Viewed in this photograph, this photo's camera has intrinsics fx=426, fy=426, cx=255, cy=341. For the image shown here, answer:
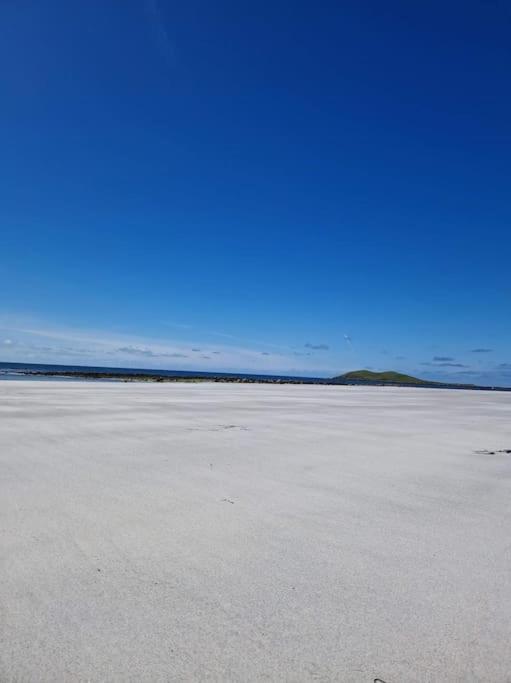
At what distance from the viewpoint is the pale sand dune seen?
2.01 m

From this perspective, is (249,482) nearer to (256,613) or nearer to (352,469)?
(352,469)

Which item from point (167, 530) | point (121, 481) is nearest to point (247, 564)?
point (167, 530)

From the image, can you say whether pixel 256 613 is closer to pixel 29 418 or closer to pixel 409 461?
pixel 409 461

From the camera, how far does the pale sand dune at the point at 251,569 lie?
6.61 ft

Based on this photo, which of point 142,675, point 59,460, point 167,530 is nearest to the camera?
point 142,675

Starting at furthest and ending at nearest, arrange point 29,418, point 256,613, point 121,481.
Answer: point 29,418
point 121,481
point 256,613

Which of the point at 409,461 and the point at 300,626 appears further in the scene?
the point at 409,461

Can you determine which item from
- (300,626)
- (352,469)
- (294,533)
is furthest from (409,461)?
(300,626)

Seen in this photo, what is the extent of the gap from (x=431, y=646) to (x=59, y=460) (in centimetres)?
502

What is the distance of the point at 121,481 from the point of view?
4.82 meters

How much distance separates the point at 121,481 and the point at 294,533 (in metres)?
2.27

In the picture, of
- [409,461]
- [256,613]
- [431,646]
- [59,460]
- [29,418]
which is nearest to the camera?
[431,646]

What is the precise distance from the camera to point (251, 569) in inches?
113

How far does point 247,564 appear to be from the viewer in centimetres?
293
